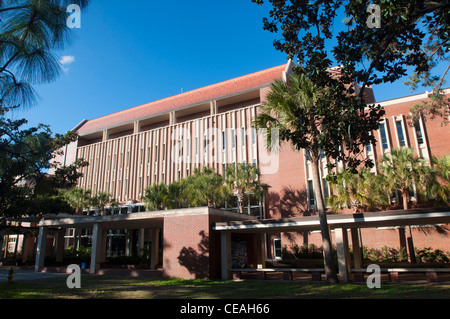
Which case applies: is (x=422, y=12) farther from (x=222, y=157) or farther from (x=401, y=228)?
(x=222, y=157)

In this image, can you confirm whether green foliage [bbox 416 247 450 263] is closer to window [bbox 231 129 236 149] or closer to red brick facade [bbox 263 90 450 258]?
red brick facade [bbox 263 90 450 258]

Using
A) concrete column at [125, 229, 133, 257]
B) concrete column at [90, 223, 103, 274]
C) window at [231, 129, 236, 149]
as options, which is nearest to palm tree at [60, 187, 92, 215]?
concrete column at [125, 229, 133, 257]

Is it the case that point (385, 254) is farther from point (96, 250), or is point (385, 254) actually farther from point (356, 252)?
point (96, 250)

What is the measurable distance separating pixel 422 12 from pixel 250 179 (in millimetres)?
23637

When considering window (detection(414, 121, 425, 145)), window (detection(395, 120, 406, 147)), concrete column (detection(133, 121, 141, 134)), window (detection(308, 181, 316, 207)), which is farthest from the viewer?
concrete column (detection(133, 121, 141, 134))

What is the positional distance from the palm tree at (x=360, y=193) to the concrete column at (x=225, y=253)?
11586 millimetres

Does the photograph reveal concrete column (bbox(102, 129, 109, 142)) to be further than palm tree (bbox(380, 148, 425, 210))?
Yes

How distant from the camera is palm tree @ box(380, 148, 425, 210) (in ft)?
83.0

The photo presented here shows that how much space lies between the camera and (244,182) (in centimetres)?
3112

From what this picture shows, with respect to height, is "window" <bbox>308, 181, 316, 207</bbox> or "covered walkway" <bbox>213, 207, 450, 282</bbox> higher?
"window" <bbox>308, 181, 316, 207</bbox>

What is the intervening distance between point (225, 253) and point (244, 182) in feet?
41.0

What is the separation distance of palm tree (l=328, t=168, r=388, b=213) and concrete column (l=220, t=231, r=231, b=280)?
38.0 feet

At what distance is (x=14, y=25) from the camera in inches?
334
